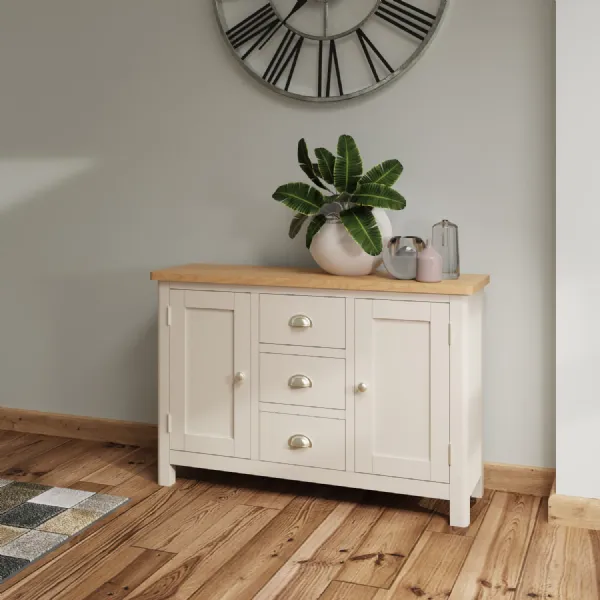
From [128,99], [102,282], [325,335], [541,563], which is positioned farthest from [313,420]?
[128,99]

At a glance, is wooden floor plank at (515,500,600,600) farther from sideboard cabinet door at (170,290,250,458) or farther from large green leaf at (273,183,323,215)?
large green leaf at (273,183,323,215)

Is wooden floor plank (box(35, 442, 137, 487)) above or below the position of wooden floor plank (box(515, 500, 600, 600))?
above

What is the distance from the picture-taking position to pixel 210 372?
118 inches

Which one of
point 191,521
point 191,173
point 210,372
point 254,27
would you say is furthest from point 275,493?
point 254,27

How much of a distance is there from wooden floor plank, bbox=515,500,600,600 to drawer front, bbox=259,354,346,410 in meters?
0.75

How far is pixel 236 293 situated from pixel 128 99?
1067 mm

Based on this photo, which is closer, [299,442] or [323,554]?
[323,554]

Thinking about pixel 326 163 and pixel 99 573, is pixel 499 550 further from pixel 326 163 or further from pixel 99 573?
pixel 326 163

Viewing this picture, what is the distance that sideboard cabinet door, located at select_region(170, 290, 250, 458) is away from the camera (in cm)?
293

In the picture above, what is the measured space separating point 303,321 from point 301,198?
0.41 m

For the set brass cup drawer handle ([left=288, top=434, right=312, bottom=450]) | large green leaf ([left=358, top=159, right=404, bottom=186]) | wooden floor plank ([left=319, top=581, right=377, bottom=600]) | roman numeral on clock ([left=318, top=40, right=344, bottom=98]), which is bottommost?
wooden floor plank ([left=319, top=581, right=377, bottom=600])

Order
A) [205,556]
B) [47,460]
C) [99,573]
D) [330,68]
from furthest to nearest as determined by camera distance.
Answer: [47,460] < [330,68] < [205,556] < [99,573]

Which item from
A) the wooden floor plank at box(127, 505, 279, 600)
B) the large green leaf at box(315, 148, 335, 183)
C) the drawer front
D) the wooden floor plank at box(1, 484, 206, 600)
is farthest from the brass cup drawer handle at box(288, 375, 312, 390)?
the large green leaf at box(315, 148, 335, 183)

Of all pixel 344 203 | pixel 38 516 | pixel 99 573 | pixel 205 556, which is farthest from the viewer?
pixel 344 203
